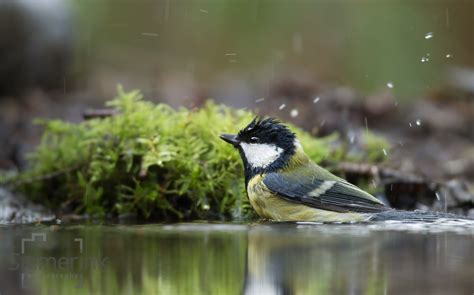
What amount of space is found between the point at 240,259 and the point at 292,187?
1.34 meters

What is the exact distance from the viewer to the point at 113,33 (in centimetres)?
1200

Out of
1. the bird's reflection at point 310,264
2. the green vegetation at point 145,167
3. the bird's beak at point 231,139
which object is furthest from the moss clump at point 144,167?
the bird's reflection at point 310,264

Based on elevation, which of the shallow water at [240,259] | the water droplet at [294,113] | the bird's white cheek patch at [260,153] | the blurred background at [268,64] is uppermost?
the blurred background at [268,64]

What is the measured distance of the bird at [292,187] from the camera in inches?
175

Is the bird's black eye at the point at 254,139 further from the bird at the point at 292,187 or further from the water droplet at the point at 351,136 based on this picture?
the water droplet at the point at 351,136

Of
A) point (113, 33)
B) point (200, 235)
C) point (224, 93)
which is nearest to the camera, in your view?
point (200, 235)

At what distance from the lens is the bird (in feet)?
14.6

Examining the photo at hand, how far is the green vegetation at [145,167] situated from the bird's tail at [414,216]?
Result: 1.16 metres

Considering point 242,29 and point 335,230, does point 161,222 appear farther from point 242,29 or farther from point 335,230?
point 242,29

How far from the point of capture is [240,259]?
3.34 meters

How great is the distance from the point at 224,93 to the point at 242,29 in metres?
2.16

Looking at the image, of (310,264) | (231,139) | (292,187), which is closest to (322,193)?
(292,187)

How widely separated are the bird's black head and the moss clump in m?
0.42

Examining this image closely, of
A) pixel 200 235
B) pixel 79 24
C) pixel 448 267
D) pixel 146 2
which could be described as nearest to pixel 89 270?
pixel 200 235
